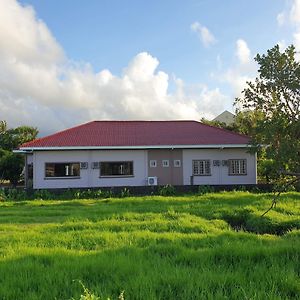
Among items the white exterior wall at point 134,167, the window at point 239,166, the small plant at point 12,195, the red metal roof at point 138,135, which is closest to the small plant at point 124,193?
the white exterior wall at point 134,167

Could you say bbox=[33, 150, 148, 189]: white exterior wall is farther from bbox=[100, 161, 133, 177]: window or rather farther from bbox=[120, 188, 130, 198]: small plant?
bbox=[120, 188, 130, 198]: small plant

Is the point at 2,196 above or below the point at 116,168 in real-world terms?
below

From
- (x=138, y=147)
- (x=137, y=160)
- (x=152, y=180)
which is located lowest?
(x=152, y=180)

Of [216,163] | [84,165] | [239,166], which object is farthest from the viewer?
[239,166]

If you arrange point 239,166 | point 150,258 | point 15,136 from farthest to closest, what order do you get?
1. point 15,136
2. point 239,166
3. point 150,258

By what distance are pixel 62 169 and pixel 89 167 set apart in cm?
151

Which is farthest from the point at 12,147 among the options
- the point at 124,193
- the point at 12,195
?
the point at 124,193

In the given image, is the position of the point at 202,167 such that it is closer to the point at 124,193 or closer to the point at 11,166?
the point at 124,193

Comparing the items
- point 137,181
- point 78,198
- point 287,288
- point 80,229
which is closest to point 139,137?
point 137,181

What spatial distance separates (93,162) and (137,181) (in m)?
2.68

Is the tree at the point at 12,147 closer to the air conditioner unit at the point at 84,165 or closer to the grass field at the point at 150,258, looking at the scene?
the air conditioner unit at the point at 84,165

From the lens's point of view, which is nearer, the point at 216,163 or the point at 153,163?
the point at 153,163

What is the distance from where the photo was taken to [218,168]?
2555 cm

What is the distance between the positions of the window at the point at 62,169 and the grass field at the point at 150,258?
11670 mm
